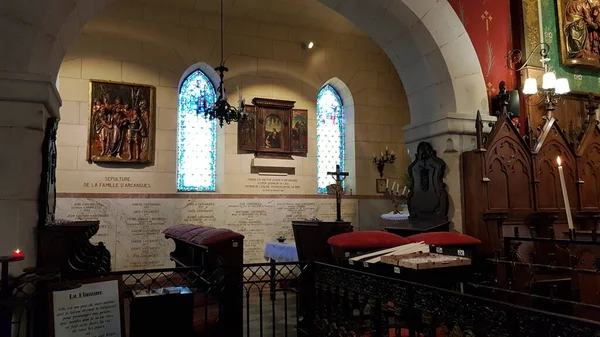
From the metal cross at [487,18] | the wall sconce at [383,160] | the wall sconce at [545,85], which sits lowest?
the wall sconce at [383,160]

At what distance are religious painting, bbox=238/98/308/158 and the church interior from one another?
0.05m

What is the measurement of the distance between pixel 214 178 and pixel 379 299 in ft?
23.2

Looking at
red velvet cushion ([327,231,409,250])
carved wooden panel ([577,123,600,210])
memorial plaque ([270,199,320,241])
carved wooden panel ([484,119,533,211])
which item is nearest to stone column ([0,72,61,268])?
red velvet cushion ([327,231,409,250])

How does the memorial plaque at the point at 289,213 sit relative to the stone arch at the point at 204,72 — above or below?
below

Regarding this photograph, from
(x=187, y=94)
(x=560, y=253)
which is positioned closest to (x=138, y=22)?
(x=187, y=94)

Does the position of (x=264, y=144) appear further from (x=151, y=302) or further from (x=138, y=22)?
(x=151, y=302)

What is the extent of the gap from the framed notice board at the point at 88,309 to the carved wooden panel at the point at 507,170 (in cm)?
367

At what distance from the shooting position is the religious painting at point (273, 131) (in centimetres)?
923

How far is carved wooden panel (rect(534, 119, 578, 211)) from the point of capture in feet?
16.7

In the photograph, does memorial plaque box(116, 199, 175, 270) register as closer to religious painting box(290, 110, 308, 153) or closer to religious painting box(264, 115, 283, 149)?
religious painting box(264, 115, 283, 149)

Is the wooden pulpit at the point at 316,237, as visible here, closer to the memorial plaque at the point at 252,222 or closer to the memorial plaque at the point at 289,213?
the memorial plaque at the point at 252,222

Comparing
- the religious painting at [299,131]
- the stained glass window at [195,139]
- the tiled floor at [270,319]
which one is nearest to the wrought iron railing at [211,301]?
the tiled floor at [270,319]

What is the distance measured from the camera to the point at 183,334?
3312 millimetres

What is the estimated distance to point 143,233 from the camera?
318 inches
